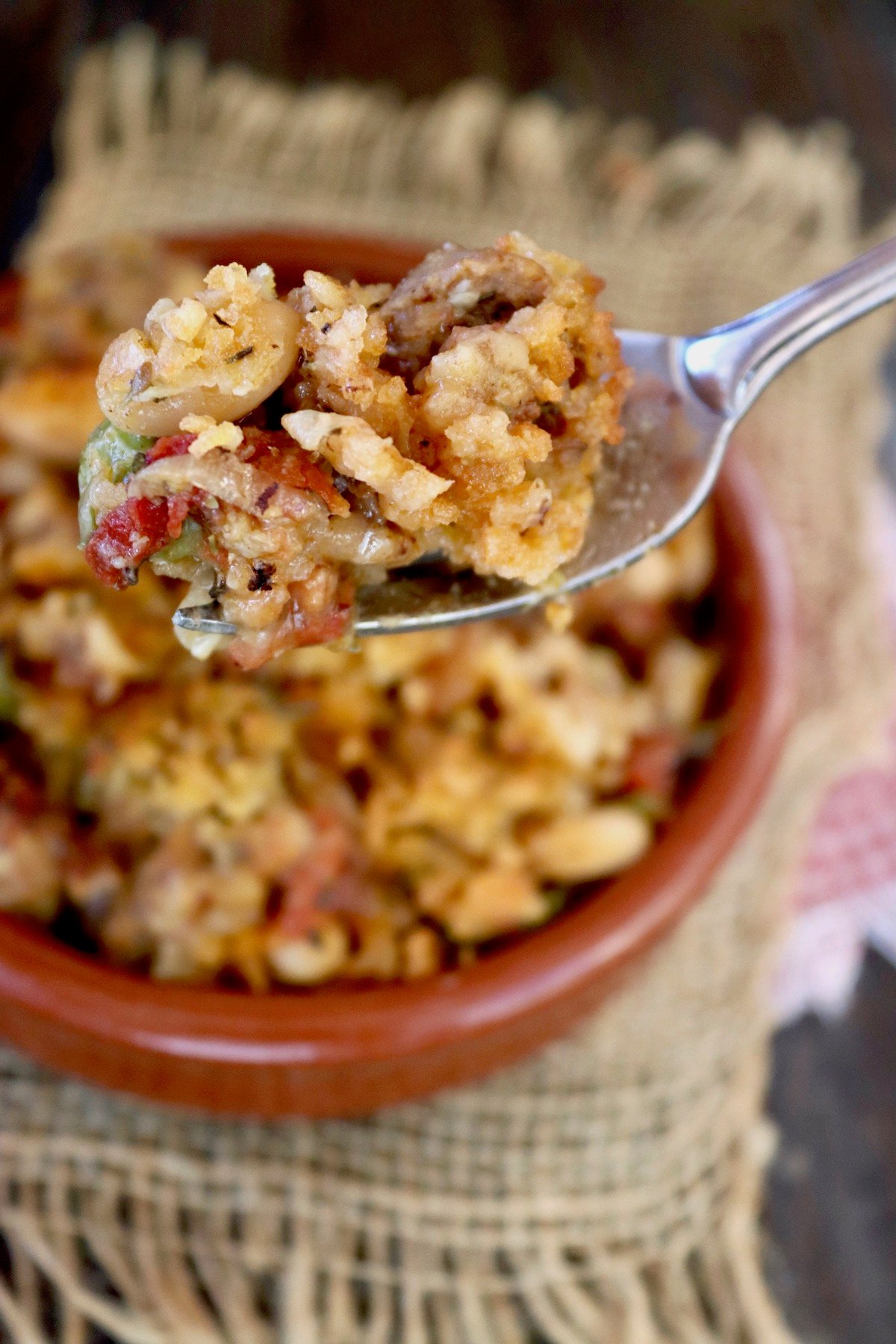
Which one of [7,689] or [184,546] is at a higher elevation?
[184,546]

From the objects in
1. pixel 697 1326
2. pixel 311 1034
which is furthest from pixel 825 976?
pixel 311 1034

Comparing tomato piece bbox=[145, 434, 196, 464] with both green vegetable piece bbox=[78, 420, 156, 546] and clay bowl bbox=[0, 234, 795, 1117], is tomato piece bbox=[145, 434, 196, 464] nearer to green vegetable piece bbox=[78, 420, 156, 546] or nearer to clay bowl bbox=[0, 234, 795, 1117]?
green vegetable piece bbox=[78, 420, 156, 546]

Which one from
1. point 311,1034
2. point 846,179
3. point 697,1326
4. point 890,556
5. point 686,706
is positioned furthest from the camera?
point 846,179

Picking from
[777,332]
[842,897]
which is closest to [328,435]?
[777,332]

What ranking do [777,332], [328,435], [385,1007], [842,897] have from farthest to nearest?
[842,897] → [385,1007] → [777,332] → [328,435]

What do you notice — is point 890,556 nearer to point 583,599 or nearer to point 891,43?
point 583,599

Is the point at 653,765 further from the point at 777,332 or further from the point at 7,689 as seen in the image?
the point at 7,689
